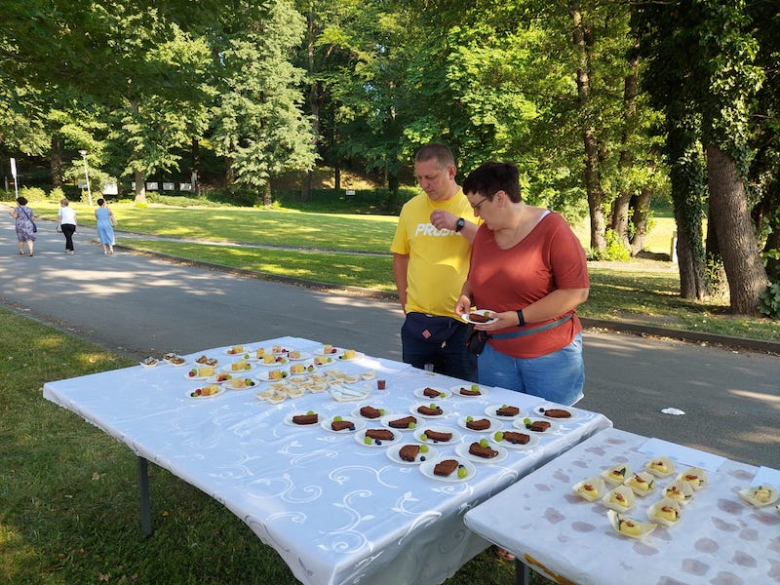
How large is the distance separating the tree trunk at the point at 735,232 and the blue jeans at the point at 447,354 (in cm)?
810

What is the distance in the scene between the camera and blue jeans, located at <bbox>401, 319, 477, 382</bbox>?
3660 mm

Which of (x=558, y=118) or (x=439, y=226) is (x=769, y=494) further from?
(x=558, y=118)

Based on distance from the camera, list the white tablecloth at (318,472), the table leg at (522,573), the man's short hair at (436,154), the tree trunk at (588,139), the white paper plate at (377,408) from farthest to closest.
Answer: the tree trunk at (588,139), the man's short hair at (436,154), the white paper plate at (377,408), the table leg at (522,573), the white tablecloth at (318,472)

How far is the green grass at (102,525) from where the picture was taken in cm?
302

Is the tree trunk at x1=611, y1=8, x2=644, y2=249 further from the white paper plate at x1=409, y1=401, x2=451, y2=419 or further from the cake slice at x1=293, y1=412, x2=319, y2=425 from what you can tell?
the cake slice at x1=293, y1=412, x2=319, y2=425

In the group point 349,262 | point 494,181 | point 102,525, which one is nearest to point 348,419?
point 494,181

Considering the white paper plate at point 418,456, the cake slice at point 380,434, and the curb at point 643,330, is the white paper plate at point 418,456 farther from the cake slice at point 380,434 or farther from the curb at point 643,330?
the curb at point 643,330

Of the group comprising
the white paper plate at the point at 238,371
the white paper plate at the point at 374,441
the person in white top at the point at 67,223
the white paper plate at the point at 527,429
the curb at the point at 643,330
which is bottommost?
the curb at the point at 643,330

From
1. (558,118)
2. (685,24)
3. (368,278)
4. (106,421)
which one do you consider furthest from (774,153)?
(106,421)

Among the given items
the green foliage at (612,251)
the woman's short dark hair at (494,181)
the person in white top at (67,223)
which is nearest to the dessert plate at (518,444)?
the woman's short dark hair at (494,181)

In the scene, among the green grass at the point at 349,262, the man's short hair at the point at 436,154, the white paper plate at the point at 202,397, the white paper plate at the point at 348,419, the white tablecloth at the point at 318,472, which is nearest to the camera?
the white tablecloth at the point at 318,472

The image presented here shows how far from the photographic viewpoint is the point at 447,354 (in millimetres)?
3711

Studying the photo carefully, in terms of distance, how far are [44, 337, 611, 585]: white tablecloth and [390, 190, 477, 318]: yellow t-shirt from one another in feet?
2.40

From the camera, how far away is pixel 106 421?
2.57 meters
